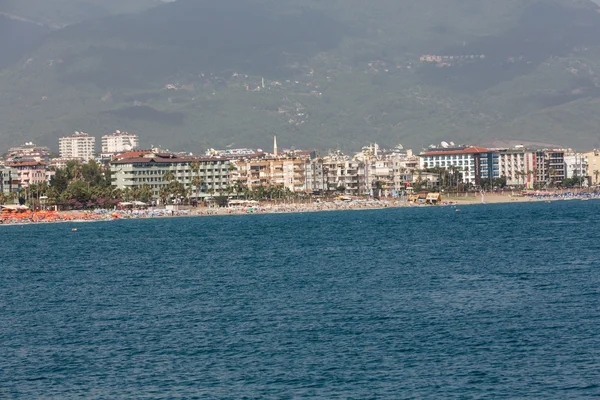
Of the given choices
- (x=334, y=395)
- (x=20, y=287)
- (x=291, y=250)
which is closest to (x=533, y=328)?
(x=334, y=395)

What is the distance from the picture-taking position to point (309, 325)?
4256 centimetres

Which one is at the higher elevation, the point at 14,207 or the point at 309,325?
the point at 14,207

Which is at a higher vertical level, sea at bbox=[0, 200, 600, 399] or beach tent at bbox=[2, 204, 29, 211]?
beach tent at bbox=[2, 204, 29, 211]

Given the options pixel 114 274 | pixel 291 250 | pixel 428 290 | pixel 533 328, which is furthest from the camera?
pixel 291 250

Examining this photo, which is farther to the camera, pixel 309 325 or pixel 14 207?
pixel 14 207

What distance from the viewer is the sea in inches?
1308

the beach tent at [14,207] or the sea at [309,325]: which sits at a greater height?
the beach tent at [14,207]

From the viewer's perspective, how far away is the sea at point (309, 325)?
33.2 metres

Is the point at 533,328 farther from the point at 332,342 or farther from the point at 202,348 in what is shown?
the point at 202,348

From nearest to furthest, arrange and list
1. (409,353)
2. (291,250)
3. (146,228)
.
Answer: (409,353)
(291,250)
(146,228)

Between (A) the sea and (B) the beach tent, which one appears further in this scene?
(B) the beach tent

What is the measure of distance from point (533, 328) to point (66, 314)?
19535mm

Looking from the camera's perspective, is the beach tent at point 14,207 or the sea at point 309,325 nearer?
the sea at point 309,325

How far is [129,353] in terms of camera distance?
37.9 m
